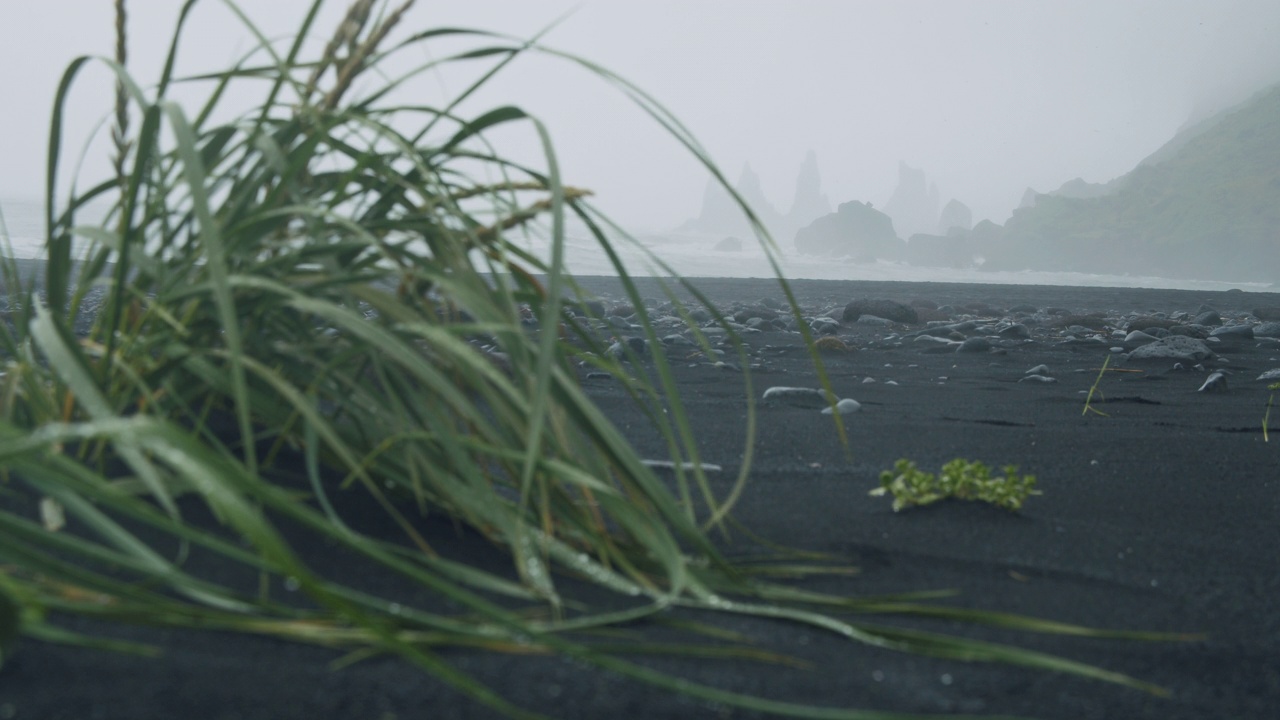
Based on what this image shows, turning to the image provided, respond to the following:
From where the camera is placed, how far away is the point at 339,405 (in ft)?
4.12

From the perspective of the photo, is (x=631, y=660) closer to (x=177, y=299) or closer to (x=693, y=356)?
(x=177, y=299)

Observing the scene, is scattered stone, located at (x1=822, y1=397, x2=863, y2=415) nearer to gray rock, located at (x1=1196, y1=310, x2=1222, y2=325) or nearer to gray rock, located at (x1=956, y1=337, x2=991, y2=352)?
gray rock, located at (x1=956, y1=337, x2=991, y2=352)

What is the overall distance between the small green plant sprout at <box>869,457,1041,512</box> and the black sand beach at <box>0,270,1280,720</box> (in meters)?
0.03

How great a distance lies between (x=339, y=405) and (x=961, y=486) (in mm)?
1049

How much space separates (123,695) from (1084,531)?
1.42 meters

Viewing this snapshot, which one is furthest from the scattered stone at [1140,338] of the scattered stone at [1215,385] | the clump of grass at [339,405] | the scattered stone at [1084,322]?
the clump of grass at [339,405]

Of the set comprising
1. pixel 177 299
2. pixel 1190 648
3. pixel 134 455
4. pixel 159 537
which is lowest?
pixel 1190 648

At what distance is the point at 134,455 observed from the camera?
83cm

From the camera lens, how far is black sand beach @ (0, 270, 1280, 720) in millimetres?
843

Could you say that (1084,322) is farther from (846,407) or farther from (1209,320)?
(846,407)

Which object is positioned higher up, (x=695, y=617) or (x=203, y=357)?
(x=203, y=357)

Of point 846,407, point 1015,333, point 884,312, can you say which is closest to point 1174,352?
point 1015,333

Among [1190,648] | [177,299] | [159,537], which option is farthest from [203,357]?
[1190,648]

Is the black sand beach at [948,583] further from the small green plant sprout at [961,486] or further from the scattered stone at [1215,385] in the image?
Result: the scattered stone at [1215,385]
